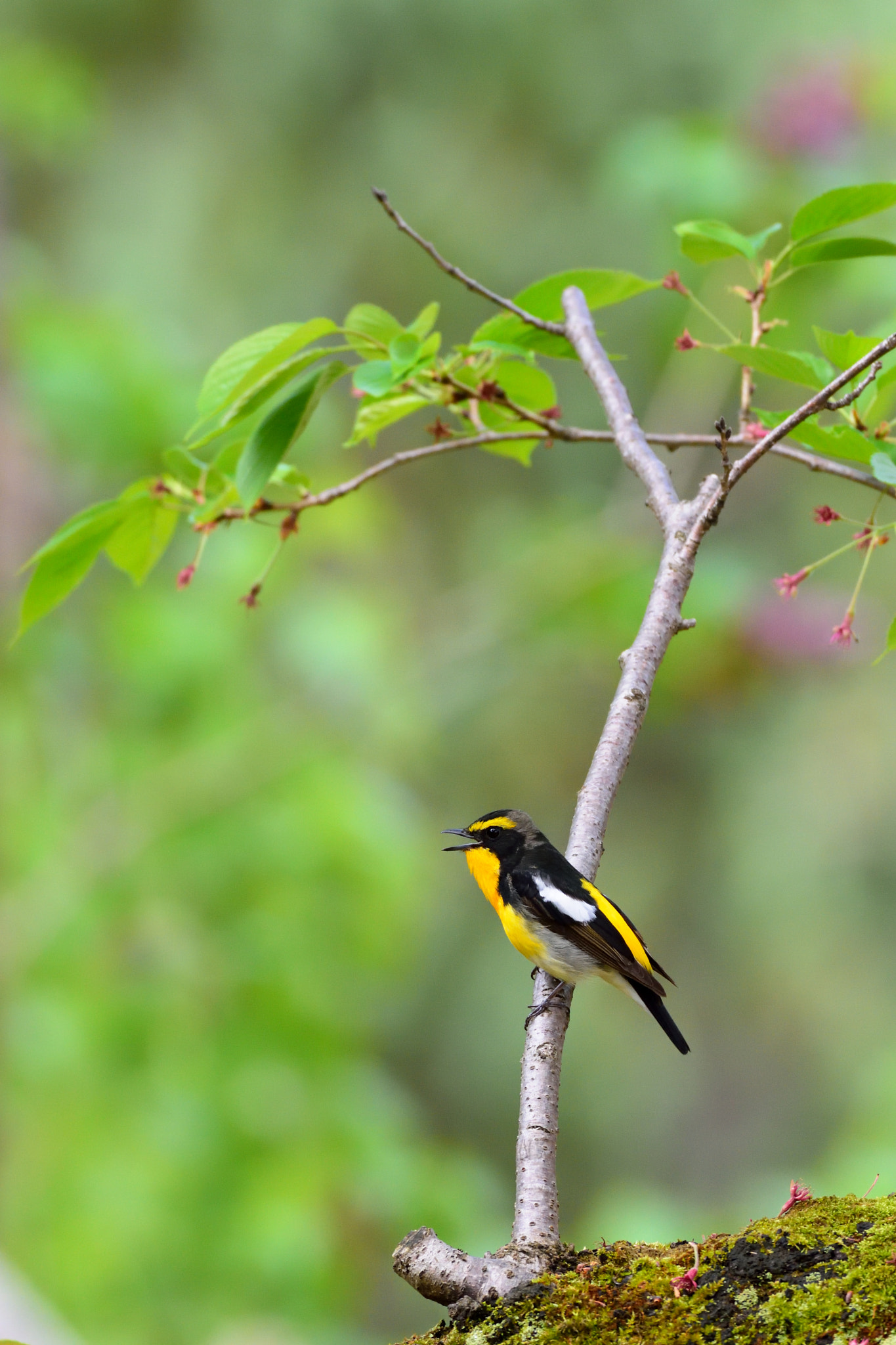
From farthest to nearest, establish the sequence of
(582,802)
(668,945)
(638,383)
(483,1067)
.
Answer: (668,945) → (483,1067) → (638,383) → (582,802)

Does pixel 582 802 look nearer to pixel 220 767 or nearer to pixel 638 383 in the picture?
pixel 220 767

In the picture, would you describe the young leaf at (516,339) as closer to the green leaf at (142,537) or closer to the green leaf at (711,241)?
the green leaf at (711,241)

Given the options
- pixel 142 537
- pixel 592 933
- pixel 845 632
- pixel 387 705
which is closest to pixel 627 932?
pixel 592 933

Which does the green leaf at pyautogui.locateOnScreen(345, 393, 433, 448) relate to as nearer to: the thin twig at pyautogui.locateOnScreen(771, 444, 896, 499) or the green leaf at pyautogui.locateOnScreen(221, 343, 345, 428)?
the green leaf at pyautogui.locateOnScreen(221, 343, 345, 428)

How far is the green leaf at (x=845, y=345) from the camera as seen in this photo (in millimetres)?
974

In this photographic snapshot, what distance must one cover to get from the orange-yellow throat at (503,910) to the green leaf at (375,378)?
532 mm

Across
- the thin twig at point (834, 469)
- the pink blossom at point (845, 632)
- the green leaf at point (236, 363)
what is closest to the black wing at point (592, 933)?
the pink blossom at point (845, 632)

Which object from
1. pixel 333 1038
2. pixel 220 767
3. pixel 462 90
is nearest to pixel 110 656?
pixel 220 767

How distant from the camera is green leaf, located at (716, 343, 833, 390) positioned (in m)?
0.94

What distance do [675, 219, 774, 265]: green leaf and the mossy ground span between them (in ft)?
2.61

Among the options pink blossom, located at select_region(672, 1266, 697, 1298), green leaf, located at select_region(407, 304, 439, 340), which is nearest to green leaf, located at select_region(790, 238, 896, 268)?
green leaf, located at select_region(407, 304, 439, 340)

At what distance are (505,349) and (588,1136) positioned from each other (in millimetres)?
6457

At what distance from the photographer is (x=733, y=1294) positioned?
0.65 metres

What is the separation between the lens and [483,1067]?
674 centimetres
